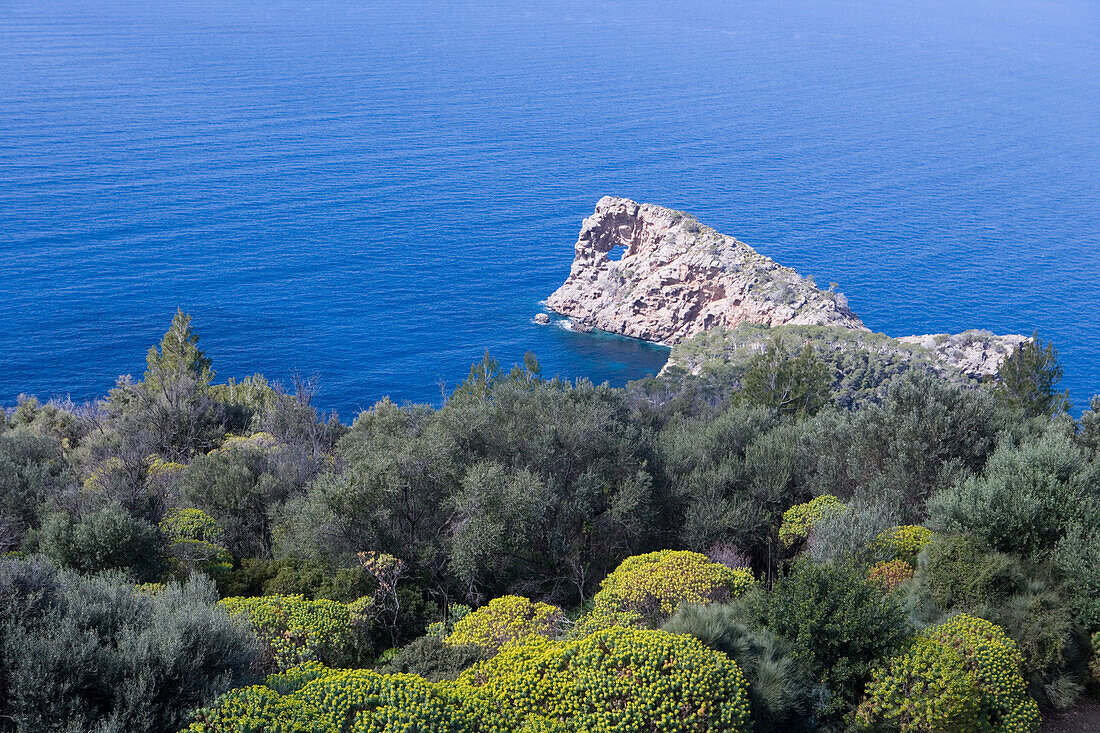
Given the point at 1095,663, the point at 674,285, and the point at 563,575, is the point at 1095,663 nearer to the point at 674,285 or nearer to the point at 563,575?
the point at 563,575

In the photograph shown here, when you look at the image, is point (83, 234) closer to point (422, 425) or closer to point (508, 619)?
point (422, 425)

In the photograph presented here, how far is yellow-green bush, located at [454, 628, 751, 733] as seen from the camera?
1164 centimetres

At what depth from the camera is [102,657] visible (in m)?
11.0

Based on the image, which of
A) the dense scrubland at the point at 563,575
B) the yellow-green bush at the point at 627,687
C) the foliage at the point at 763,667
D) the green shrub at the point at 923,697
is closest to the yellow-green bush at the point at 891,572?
the dense scrubland at the point at 563,575

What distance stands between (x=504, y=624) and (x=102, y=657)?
6510mm

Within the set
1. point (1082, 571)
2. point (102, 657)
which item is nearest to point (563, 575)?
point (1082, 571)

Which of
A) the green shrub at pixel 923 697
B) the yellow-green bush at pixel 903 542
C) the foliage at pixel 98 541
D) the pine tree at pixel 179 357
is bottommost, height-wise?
the green shrub at pixel 923 697

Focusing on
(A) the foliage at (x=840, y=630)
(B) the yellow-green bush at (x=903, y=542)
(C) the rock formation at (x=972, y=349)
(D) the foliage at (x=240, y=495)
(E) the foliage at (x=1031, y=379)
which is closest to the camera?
(A) the foliage at (x=840, y=630)

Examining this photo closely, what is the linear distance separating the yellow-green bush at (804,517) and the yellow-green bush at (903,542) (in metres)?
1.30

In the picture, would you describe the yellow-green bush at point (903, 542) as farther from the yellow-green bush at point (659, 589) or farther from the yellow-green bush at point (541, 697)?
the yellow-green bush at point (541, 697)

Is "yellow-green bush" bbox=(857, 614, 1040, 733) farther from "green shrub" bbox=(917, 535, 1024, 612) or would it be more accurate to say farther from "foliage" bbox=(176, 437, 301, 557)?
"foliage" bbox=(176, 437, 301, 557)

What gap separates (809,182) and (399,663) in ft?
412

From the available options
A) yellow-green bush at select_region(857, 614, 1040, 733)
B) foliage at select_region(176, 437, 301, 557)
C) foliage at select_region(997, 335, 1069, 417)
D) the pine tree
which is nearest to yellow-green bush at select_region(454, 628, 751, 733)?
yellow-green bush at select_region(857, 614, 1040, 733)

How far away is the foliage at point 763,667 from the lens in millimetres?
12711
